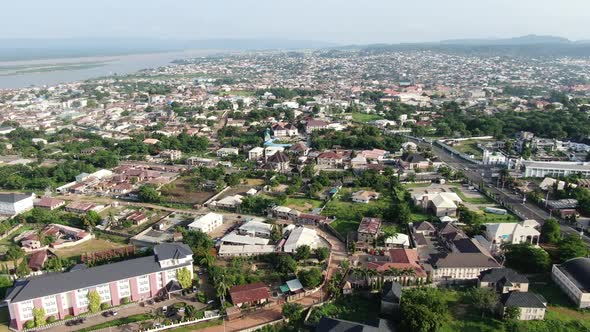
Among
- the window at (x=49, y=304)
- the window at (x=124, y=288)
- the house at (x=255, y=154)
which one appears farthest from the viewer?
the house at (x=255, y=154)

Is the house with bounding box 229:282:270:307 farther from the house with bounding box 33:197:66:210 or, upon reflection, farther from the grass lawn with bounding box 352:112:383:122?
the grass lawn with bounding box 352:112:383:122

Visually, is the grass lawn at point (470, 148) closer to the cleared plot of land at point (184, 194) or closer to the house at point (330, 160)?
the house at point (330, 160)

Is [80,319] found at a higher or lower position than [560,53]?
lower

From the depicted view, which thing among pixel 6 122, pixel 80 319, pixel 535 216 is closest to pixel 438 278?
pixel 535 216

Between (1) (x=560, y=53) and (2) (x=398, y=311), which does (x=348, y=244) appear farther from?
(1) (x=560, y=53)

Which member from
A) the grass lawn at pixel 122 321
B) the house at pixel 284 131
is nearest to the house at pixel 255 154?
the house at pixel 284 131
